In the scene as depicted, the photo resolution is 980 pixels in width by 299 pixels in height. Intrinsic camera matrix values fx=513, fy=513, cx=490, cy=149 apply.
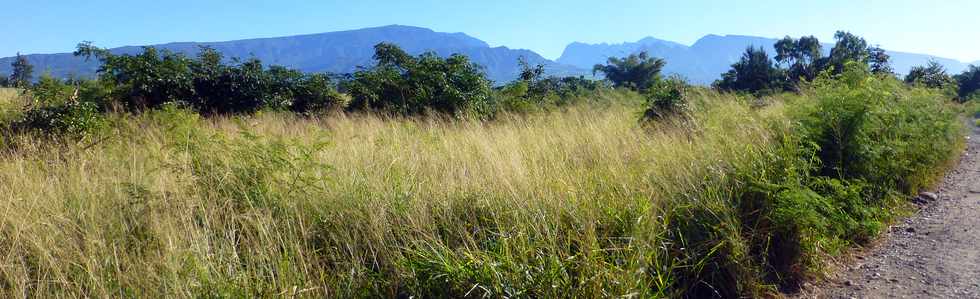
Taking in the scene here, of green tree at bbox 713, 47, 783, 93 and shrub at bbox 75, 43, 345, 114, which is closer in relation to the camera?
shrub at bbox 75, 43, 345, 114

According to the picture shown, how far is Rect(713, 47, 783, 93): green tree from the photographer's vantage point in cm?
2199

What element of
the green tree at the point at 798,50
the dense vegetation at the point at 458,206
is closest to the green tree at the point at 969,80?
the green tree at the point at 798,50

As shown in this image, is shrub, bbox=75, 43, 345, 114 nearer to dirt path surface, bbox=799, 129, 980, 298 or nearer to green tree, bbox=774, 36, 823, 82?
dirt path surface, bbox=799, 129, 980, 298

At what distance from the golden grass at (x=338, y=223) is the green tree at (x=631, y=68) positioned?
125ft

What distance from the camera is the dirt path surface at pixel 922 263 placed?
301 centimetres

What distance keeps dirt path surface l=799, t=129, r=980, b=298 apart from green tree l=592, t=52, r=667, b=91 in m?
36.5

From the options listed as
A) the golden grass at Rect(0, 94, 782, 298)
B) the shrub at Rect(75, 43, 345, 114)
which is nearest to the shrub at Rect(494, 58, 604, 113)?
the shrub at Rect(75, 43, 345, 114)

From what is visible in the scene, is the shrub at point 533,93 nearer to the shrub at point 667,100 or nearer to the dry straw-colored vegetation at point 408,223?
the shrub at point 667,100

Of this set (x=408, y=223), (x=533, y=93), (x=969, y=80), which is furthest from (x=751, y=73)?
(x=408, y=223)

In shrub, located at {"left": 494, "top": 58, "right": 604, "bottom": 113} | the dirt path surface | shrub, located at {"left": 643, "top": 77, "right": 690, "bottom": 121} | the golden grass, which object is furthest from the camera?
shrub, located at {"left": 494, "top": 58, "right": 604, "bottom": 113}

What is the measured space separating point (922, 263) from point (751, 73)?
22.7m

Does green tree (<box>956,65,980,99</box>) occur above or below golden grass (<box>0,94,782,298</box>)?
below

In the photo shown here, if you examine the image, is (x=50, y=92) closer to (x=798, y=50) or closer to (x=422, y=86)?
(x=422, y=86)

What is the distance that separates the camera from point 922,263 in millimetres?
3428
